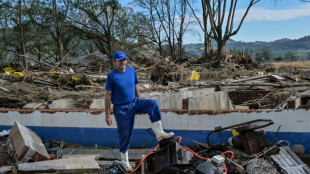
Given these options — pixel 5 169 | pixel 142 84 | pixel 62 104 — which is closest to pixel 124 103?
pixel 5 169

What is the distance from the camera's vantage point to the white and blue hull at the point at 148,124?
16.0 ft

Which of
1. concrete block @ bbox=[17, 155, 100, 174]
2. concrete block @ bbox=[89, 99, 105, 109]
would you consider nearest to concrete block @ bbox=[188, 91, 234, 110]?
concrete block @ bbox=[17, 155, 100, 174]

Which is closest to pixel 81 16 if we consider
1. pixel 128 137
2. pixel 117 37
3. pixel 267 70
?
pixel 117 37

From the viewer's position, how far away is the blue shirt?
4613 mm

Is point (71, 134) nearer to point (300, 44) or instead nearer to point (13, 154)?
point (13, 154)

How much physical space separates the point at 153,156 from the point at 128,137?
0.55m

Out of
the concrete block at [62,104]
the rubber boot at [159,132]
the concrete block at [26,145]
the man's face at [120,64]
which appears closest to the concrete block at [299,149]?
the rubber boot at [159,132]

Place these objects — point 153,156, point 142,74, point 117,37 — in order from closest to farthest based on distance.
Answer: point 153,156, point 142,74, point 117,37

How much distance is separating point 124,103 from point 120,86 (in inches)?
11.3

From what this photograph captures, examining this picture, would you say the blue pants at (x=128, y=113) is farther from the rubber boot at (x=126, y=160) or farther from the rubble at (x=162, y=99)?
the rubble at (x=162, y=99)

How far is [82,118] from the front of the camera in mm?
6148

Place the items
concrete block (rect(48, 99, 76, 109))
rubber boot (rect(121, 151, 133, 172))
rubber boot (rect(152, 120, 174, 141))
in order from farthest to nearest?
concrete block (rect(48, 99, 76, 109)), rubber boot (rect(121, 151, 133, 172)), rubber boot (rect(152, 120, 174, 141))

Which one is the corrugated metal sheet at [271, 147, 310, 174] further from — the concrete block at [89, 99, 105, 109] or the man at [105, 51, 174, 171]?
the concrete block at [89, 99, 105, 109]

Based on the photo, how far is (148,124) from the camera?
5.82 m
